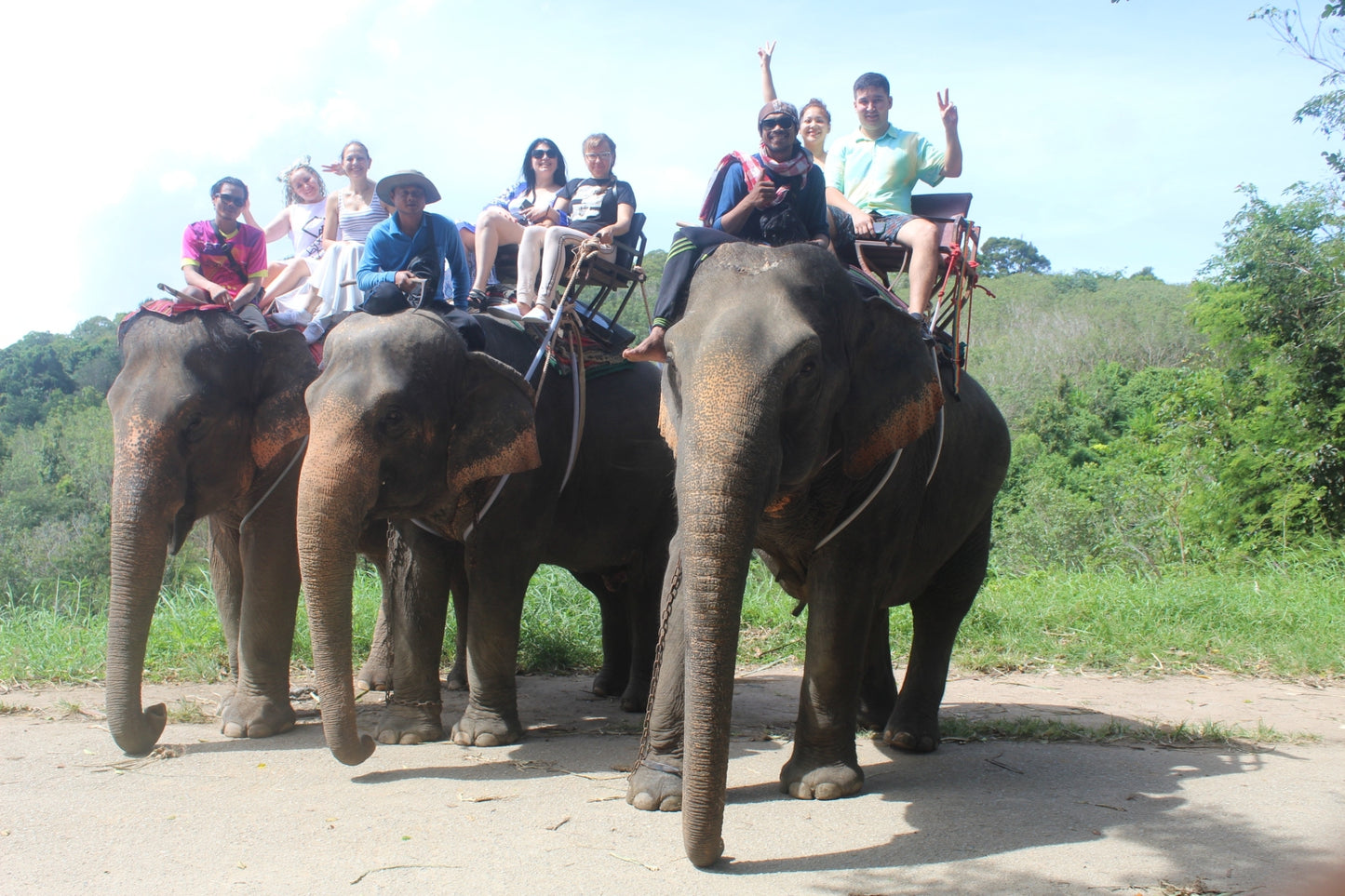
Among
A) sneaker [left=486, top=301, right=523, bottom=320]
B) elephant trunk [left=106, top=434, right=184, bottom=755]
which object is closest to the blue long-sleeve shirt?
sneaker [left=486, top=301, right=523, bottom=320]

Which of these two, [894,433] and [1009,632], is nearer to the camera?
[894,433]

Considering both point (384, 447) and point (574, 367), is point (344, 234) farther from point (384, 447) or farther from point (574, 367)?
point (384, 447)

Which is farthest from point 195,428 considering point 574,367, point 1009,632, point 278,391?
point 1009,632

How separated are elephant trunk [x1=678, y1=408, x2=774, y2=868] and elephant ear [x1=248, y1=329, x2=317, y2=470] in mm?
2845

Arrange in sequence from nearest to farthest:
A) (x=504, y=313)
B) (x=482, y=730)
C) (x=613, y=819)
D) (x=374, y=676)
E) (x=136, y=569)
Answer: (x=613, y=819), (x=136, y=569), (x=482, y=730), (x=504, y=313), (x=374, y=676)

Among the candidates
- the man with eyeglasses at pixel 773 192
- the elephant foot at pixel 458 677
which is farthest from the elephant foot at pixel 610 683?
the man with eyeglasses at pixel 773 192

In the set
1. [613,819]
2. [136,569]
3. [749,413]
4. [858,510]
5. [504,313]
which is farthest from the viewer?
[504,313]

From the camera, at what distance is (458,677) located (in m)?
7.05

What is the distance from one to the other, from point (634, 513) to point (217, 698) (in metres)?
2.59

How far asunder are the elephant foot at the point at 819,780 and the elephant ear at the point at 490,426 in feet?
5.98

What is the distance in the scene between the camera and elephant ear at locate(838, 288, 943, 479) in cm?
441

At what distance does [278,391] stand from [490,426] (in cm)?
130

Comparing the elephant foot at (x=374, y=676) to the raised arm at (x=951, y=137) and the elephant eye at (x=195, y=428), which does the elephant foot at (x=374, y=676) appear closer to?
the elephant eye at (x=195, y=428)

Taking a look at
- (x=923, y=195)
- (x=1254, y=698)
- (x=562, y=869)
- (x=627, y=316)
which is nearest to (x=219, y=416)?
(x=562, y=869)
